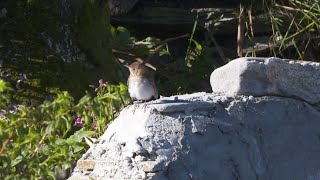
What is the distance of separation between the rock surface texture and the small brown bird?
0.13m

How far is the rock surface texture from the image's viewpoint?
4047 millimetres

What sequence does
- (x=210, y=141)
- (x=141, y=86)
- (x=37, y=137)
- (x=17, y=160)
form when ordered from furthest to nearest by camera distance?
(x=141, y=86) → (x=210, y=141) → (x=37, y=137) → (x=17, y=160)

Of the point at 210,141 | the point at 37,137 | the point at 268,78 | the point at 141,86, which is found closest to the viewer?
the point at 37,137

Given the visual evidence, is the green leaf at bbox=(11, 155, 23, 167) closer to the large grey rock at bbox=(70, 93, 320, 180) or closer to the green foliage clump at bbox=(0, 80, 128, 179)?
the green foliage clump at bbox=(0, 80, 128, 179)

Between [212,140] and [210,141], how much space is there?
0.05 ft

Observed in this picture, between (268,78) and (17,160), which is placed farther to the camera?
(268,78)

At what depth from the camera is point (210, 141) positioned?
4.31 m

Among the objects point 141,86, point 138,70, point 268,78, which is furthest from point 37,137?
point 268,78

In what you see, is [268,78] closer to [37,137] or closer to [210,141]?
[210,141]

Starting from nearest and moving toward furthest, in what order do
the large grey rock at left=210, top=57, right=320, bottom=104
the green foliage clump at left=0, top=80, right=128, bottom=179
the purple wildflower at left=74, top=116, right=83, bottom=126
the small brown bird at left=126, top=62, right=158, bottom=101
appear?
the green foliage clump at left=0, top=80, right=128, bottom=179
the small brown bird at left=126, top=62, right=158, bottom=101
the large grey rock at left=210, top=57, right=320, bottom=104
the purple wildflower at left=74, top=116, right=83, bottom=126

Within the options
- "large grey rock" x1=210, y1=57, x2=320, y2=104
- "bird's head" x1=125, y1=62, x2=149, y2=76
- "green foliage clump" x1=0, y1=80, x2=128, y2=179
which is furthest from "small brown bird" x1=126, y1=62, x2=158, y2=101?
"large grey rock" x1=210, y1=57, x2=320, y2=104

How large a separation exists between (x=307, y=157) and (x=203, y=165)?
0.87 m

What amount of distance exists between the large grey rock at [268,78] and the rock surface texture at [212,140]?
18mm

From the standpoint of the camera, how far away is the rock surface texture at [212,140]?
4047 mm
